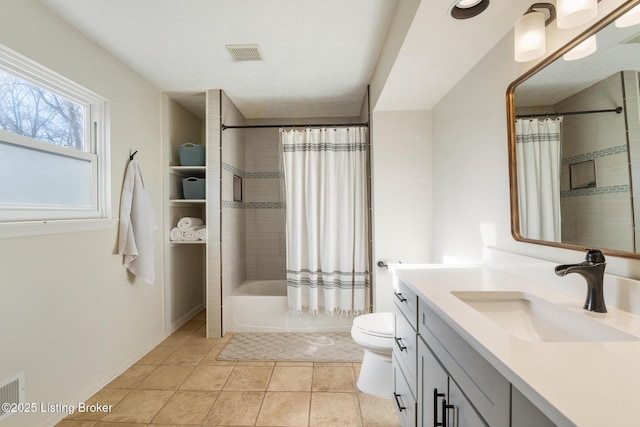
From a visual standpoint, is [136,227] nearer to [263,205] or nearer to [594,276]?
[263,205]

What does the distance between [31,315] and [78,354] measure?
445mm

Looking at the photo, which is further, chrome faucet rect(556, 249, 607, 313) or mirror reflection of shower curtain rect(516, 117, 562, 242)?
mirror reflection of shower curtain rect(516, 117, 562, 242)

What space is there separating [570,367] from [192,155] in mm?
2999

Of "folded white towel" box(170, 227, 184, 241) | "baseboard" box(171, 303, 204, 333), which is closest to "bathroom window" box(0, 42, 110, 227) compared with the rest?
"folded white towel" box(170, 227, 184, 241)

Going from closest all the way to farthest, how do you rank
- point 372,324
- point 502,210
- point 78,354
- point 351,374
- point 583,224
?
point 583,224 < point 502,210 < point 78,354 < point 372,324 < point 351,374

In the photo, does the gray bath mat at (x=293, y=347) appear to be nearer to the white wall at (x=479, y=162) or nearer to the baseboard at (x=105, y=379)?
the baseboard at (x=105, y=379)

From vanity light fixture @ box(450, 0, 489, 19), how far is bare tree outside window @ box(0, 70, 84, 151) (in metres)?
2.22

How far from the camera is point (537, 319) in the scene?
103 cm

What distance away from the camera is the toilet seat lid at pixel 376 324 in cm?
181

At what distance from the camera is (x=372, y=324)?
1.93 meters

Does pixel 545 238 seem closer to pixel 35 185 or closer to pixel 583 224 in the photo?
pixel 583 224

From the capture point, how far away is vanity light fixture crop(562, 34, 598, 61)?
977 mm

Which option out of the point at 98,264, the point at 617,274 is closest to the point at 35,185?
the point at 98,264

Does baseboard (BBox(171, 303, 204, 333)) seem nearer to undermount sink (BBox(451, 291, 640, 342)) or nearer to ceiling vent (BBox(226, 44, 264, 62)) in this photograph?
ceiling vent (BBox(226, 44, 264, 62))
